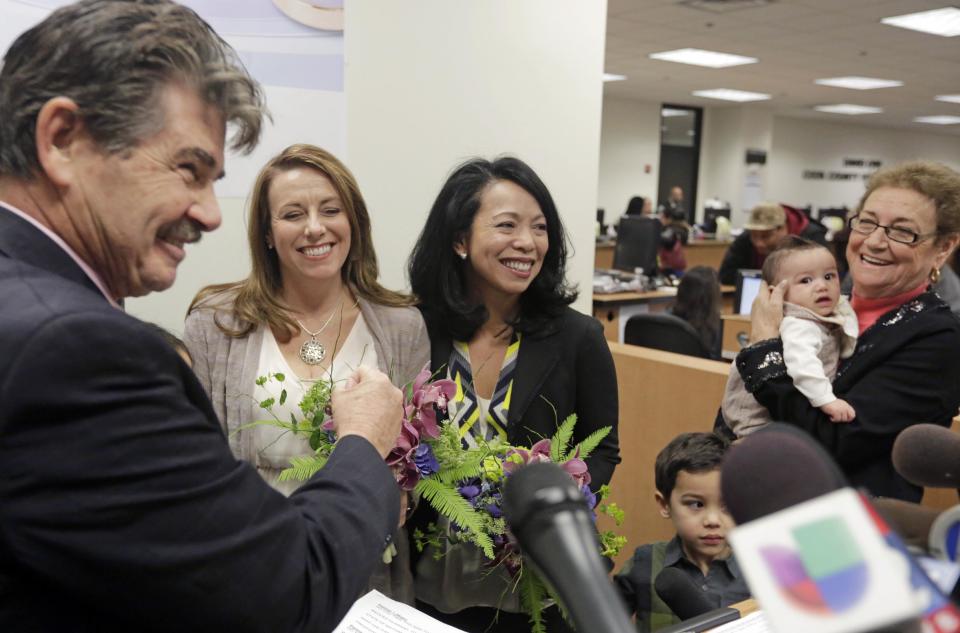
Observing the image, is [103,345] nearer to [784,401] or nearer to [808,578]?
[808,578]

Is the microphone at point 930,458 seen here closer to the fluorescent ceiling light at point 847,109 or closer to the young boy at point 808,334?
the young boy at point 808,334

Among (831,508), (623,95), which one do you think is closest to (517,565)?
(831,508)

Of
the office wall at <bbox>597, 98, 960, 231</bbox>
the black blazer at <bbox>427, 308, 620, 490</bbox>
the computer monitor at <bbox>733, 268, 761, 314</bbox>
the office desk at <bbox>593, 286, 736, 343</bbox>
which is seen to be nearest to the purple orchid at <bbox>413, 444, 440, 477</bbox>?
the black blazer at <bbox>427, 308, 620, 490</bbox>

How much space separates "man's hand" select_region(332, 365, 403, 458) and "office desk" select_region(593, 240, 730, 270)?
8293mm

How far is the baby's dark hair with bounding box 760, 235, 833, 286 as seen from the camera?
82.7 inches

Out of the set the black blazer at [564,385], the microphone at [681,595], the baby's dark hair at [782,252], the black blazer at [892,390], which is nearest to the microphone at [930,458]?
the microphone at [681,595]

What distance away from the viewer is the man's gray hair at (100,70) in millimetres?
706

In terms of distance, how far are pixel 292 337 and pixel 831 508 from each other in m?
1.60

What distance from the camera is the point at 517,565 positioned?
125 centimetres

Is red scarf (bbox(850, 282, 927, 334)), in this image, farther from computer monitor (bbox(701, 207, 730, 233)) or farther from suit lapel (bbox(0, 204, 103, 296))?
computer monitor (bbox(701, 207, 730, 233))

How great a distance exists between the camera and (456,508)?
47.1 inches

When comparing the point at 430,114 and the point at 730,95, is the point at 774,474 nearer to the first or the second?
the point at 430,114

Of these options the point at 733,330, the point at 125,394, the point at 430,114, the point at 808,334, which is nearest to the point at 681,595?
the point at 808,334

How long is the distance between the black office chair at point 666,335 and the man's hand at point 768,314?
1.59 m
